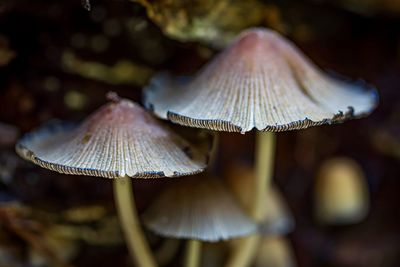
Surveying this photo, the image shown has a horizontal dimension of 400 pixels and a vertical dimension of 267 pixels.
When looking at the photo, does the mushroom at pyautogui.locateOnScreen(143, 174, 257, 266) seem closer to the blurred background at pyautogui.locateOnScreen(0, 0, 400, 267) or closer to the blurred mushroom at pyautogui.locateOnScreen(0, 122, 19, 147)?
the blurred background at pyautogui.locateOnScreen(0, 0, 400, 267)

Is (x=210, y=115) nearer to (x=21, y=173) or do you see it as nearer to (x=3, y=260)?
(x=21, y=173)

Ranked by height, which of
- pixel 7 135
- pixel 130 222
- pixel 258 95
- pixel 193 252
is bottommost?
pixel 193 252

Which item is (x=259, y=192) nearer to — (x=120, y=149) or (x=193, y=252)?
(x=193, y=252)

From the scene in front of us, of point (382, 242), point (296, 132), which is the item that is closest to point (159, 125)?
point (296, 132)

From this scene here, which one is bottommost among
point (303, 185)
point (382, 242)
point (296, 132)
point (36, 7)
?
point (382, 242)

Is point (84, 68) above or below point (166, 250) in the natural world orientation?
above

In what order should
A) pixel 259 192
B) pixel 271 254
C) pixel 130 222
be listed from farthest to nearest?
pixel 271 254
pixel 259 192
pixel 130 222

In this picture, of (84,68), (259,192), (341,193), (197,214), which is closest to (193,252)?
(197,214)
